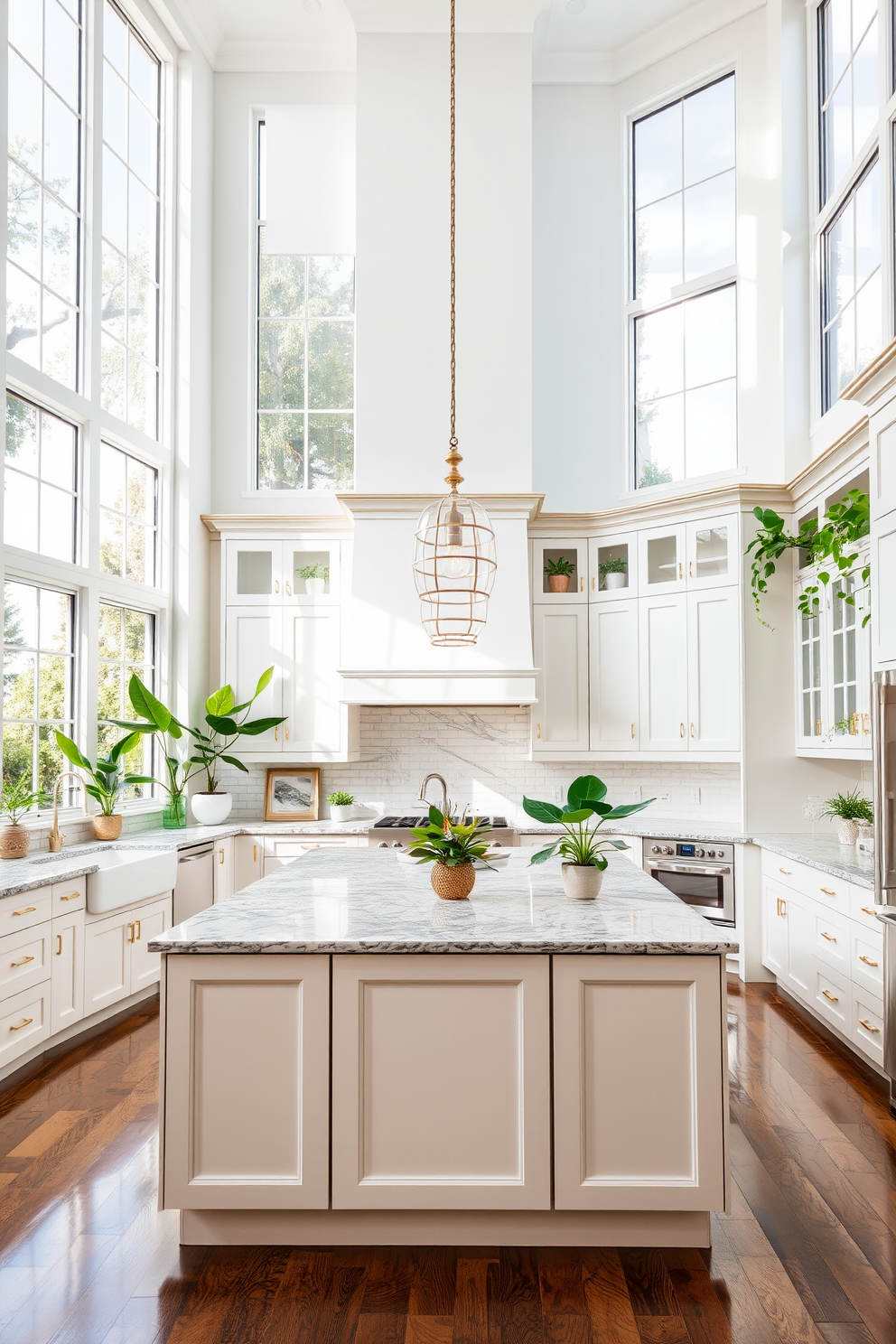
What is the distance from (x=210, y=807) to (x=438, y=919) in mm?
3811

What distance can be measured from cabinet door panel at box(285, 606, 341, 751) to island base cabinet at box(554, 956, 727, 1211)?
4.09 m

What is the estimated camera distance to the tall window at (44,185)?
15.8 feet

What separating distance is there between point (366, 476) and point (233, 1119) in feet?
15.2

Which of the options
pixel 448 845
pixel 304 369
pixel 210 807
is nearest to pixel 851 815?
pixel 448 845

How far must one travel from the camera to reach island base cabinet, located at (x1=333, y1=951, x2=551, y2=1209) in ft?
8.39

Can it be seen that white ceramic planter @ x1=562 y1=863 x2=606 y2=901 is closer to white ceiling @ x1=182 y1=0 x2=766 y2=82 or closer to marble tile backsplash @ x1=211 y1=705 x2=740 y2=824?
marble tile backsplash @ x1=211 y1=705 x2=740 y2=824

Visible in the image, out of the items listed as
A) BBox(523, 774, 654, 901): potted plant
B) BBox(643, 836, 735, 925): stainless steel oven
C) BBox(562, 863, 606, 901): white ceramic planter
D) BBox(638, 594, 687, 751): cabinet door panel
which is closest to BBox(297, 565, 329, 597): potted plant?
BBox(638, 594, 687, 751): cabinet door panel

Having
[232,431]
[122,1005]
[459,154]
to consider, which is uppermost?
[459,154]

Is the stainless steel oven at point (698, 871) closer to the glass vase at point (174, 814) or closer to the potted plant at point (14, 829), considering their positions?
the glass vase at point (174, 814)

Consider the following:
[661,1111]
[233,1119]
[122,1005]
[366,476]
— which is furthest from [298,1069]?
[366,476]

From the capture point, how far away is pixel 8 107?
4.64 m

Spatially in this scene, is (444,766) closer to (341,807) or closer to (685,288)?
(341,807)

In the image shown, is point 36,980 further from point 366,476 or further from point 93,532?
point 366,476

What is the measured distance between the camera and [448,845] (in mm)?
3094
